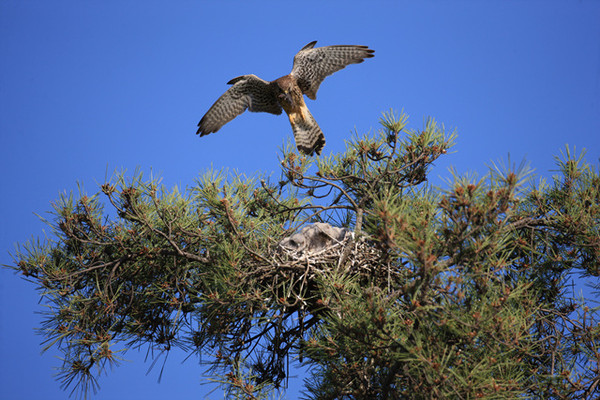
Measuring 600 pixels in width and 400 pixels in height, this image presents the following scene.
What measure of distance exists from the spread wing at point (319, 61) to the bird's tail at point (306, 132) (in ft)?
0.73

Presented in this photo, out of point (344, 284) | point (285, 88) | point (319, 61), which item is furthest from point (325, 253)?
point (319, 61)

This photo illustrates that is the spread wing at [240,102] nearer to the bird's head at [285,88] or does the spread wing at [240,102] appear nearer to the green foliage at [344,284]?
the bird's head at [285,88]

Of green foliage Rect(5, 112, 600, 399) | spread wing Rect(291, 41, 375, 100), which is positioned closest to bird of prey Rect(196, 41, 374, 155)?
spread wing Rect(291, 41, 375, 100)

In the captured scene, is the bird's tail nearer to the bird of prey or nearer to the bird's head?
the bird of prey

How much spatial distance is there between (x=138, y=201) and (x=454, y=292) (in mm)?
1771

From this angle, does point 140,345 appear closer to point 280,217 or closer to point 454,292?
point 280,217

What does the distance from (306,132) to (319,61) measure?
63 centimetres

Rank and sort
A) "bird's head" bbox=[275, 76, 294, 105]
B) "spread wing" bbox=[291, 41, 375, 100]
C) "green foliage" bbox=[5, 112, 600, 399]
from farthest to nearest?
"bird's head" bbox=[275, 76, 294, 105] < "spread wing" bbox=[291, 41, 375, 100] < "green foliage" bbox=[5, 112, 600, 399]

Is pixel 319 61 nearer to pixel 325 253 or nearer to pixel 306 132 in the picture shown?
pixel 306 132

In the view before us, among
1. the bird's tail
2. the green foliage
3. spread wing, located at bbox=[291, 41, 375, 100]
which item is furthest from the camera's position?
the bird's tail

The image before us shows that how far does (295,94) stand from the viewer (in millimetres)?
5113

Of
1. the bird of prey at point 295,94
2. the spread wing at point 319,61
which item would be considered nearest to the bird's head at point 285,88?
the bird of prey at point 295,94

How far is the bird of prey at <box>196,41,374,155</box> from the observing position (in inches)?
191

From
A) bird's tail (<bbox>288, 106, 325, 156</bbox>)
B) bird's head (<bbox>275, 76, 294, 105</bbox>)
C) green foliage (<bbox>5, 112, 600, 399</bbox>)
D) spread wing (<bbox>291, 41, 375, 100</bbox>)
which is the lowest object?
green foliage (<bbox>5, 112, 600, 399</bbox>)
